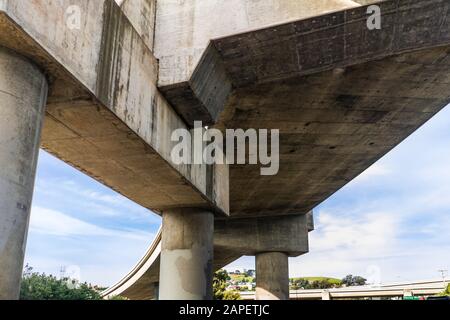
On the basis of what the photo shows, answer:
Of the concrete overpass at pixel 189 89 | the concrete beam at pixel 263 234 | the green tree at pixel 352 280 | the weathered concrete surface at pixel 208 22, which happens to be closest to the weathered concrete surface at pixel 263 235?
the concrete beam at pixel 263 234

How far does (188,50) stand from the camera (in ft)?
32.0

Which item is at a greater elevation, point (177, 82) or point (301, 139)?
point (301, 139)

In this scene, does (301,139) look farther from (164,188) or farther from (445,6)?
(445,6)

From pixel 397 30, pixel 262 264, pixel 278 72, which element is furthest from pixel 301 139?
pixel 262 264

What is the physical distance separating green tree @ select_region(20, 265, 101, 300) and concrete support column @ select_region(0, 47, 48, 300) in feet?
58.1

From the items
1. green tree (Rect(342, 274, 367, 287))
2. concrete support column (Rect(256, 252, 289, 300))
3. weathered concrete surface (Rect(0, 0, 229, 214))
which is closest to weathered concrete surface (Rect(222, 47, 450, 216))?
weathered concrete surface (Rect(0, 0, 229, 214))

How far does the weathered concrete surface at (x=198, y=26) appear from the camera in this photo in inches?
377

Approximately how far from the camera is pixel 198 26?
9.88 m

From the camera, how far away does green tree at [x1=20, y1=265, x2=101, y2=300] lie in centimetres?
2161

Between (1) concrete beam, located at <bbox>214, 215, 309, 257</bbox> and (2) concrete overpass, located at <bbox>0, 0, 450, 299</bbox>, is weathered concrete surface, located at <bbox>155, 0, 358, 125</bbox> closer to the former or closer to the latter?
(2) concrete overpass, located at <bbox>0, 0, 450, 299</bbox>

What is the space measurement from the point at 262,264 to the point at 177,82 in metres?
20.4

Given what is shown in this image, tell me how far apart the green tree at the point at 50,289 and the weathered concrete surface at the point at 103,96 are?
12296 millimetres

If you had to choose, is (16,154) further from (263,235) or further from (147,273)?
(147,273)

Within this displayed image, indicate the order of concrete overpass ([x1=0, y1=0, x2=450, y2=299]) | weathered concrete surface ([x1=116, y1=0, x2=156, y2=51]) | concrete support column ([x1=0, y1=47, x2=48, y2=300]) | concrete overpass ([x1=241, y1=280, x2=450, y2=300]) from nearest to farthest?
concrete support column ([x1=0, y1=47, x2=48, y2=300]) → concrete overpass ([x1=0, y1=0, x2=450, y2=299]) → weathered concrete surface ([x1=116, y1=0, x2=156, y2=51]) → concrete overpass ([x1=241, y1=280, x2=450, y2=300])
